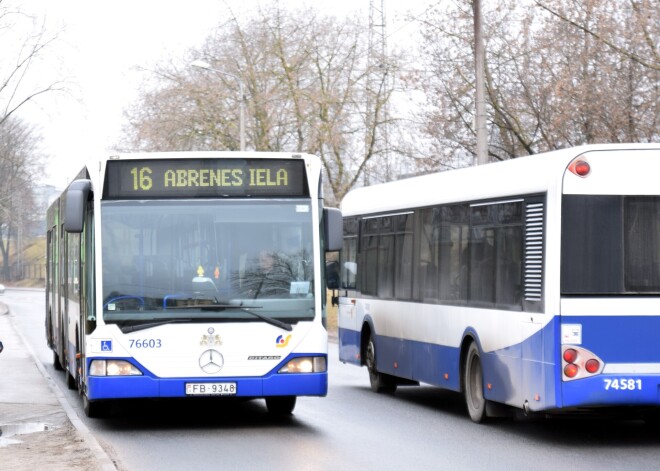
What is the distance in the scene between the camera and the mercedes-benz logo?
14.1m

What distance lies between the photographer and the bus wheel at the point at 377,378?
1938 centimetres

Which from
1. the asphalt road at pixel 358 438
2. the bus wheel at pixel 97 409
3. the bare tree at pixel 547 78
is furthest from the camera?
the bare tree at pixel 547 78

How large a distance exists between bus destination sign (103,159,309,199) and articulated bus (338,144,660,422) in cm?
201

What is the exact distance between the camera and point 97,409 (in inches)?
609

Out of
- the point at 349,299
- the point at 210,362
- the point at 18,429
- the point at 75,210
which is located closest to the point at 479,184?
the point at 210,362

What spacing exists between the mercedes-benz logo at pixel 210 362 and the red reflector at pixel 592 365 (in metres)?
3.79

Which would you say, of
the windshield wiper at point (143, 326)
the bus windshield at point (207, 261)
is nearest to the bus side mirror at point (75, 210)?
the bus windshield at point (207, 261)

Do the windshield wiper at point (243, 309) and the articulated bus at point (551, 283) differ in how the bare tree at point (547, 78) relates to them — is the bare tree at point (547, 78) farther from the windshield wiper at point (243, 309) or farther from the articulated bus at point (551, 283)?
the windshield wiper at point (243, 309)

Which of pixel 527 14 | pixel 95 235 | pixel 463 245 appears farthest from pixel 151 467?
pixel 527 14

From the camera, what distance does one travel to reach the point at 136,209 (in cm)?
1440

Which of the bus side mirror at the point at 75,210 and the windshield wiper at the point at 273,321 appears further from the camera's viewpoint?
the windshield wiper at the point at 273,321

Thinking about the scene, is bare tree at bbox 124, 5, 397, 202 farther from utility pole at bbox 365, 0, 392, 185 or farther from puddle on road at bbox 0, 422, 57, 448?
puddle on road at bbox 0, 422, 57, 448

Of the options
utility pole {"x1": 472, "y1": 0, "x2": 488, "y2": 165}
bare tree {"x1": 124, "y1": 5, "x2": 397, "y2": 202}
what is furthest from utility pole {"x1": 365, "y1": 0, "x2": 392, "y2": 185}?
utility pole {"x1": 472, "y1": 0, "x2": 488, "y2": 165}

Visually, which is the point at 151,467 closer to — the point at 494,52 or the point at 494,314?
the point at 494,314
